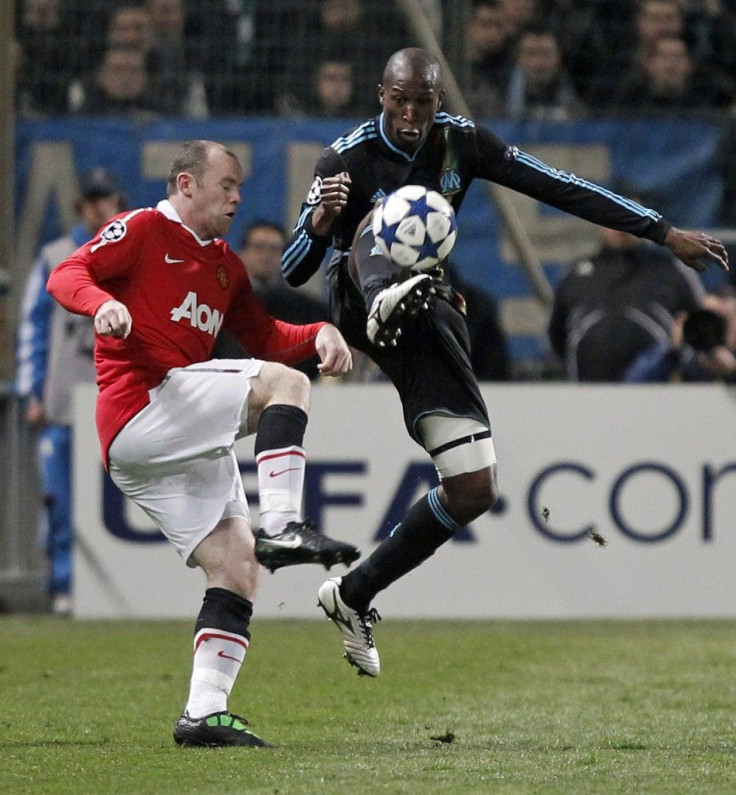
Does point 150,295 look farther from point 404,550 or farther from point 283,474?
point 404,550

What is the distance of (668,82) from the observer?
36.5 ft

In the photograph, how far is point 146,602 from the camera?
30.8 feet

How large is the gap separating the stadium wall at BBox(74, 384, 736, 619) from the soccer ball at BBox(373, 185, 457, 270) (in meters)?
3.95

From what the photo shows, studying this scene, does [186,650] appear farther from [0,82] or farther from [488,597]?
[0,82]

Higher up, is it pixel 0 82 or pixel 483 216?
pixel 0 82

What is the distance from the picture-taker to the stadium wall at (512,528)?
939cm

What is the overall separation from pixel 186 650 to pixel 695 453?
10.5 ft

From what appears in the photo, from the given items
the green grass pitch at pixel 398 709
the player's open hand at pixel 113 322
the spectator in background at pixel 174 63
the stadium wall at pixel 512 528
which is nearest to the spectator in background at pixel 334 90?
the spectator in background at pixel 174 63

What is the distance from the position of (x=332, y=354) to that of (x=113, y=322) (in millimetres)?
A: 805

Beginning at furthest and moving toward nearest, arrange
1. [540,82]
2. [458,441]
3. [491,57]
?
[491,57] < [540,82] < [458,441]

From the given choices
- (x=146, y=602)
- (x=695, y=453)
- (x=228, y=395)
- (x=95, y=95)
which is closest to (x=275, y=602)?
(x=146, y=602)

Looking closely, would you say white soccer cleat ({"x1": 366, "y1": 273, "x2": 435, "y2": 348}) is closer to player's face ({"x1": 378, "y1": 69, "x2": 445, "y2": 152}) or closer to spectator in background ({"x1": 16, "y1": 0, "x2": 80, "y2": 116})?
player's face ({"x1": 378, "y1": 69, "x2": 445, "y2": 152})

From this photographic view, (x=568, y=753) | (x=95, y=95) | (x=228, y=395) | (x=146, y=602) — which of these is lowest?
(x=146, y=602)

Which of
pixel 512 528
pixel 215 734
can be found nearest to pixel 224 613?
pixel 215 734
